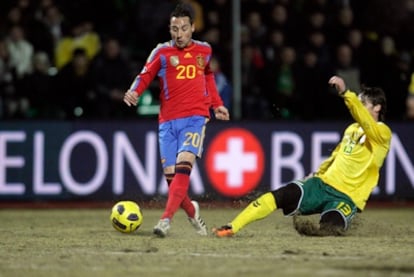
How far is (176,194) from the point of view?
11.4 meters

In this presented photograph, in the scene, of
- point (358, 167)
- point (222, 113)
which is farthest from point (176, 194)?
point (358, 167)

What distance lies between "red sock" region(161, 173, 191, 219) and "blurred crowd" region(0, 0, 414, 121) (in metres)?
5.65

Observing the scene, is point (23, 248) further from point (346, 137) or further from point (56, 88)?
point (56, 88)

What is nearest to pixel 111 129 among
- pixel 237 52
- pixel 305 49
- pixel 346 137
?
pixel 237 52

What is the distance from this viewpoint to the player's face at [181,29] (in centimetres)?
1160

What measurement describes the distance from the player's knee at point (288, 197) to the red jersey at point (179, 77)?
121cm

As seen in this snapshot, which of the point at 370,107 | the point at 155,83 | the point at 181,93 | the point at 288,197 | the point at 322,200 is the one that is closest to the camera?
the point at 288,197

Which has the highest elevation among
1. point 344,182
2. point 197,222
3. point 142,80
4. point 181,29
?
point 181,29

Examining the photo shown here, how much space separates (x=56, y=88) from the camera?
17.5 m

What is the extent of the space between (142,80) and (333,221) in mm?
2398

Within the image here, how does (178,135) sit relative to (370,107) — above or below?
below

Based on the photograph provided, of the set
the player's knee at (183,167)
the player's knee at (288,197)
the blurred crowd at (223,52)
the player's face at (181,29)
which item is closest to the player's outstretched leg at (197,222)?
the player's knee at (183,167)

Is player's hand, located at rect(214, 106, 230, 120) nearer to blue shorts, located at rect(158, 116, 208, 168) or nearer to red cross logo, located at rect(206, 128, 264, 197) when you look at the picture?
blue shorts, located at rect(158, 116, 208, 168)

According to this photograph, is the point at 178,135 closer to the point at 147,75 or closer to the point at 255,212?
the point at 147,75
